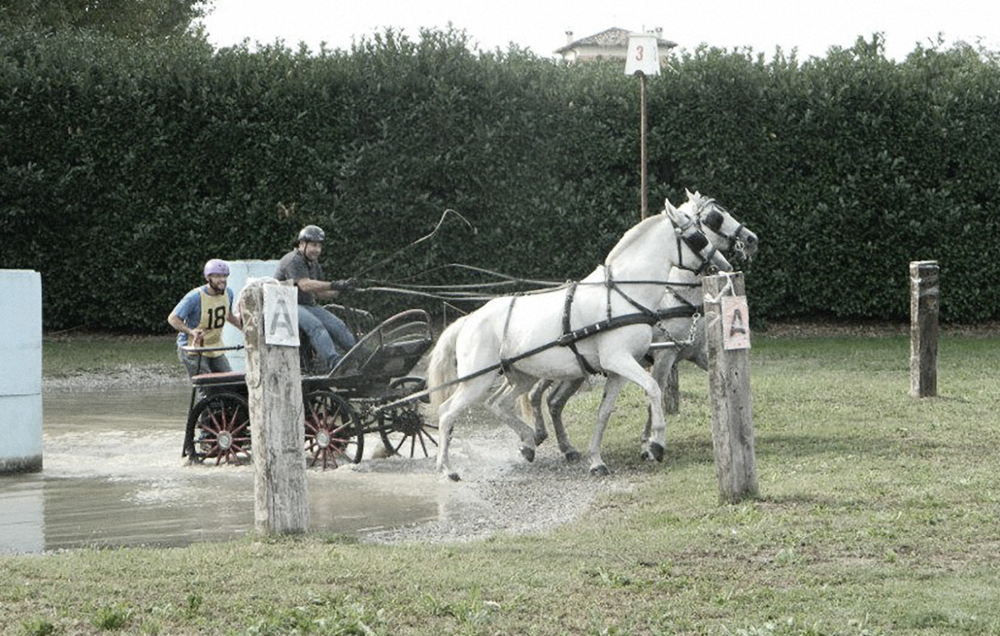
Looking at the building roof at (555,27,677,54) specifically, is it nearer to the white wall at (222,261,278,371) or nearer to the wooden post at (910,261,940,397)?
the white wall at (222,261,278,371)

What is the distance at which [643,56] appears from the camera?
65.0 feet

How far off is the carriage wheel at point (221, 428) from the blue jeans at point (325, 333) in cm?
84

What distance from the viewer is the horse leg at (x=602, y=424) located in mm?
13141

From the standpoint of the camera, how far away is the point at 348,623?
726 centimetres

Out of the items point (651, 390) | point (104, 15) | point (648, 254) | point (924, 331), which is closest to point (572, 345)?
point (651, 390)

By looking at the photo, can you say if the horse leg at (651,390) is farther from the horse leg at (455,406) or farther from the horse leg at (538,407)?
the horse leg at (538,407)

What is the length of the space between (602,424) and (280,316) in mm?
4255

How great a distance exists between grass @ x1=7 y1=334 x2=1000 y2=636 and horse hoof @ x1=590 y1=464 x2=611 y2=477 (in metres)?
0.34

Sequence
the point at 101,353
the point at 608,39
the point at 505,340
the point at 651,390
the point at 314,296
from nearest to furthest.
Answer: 1. the point at 651,390
2. the point at 505,340
3. the point at 314,296
4. the point at 101,353
5. the point at 608,39

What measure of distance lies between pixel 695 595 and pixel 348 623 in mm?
1816

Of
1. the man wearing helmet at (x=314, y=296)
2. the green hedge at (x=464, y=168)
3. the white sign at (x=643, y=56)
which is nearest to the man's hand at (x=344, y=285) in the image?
the man wearing helmet at (x=314, y=296)

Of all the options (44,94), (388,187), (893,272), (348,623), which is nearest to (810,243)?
(893,272)

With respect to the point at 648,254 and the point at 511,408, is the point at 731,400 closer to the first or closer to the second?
the point at 648,254

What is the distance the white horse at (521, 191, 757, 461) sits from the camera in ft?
45.6
